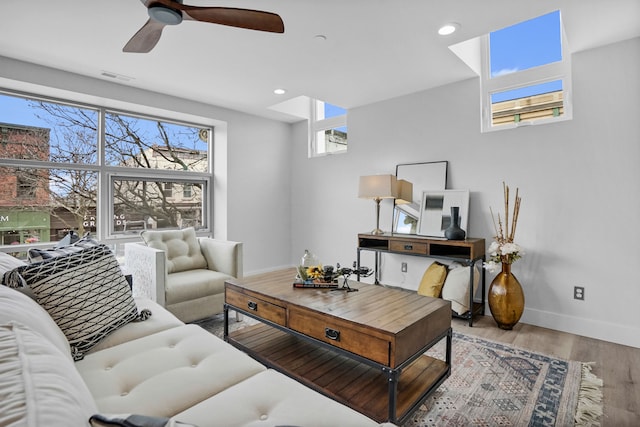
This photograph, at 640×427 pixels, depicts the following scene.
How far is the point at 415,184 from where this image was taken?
3.79 meters

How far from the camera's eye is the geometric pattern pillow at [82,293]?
1437 mm

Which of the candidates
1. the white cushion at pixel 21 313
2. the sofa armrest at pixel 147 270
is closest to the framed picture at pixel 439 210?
the sofa armrest at pixel 147 270

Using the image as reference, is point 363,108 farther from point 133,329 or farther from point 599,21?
point 133,329

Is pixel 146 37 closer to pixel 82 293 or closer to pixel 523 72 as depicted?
pixel 82 293

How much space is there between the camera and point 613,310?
105 inches

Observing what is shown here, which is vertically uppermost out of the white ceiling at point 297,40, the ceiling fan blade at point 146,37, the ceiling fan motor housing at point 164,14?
the white ceiling at point 297,40

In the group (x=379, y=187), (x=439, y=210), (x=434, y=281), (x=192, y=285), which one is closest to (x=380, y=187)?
(x=379, y=187)

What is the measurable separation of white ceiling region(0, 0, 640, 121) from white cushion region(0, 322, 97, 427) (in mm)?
2138

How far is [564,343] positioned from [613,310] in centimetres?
50

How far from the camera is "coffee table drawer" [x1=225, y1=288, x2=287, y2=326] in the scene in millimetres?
2035

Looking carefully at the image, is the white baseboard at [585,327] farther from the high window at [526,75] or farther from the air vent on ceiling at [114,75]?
the air vent on ceiling at [114,75]

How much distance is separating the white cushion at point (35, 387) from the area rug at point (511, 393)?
1.55 meters

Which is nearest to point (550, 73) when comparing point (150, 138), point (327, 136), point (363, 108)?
point (363, 108)

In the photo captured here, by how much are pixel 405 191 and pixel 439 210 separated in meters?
0.42
